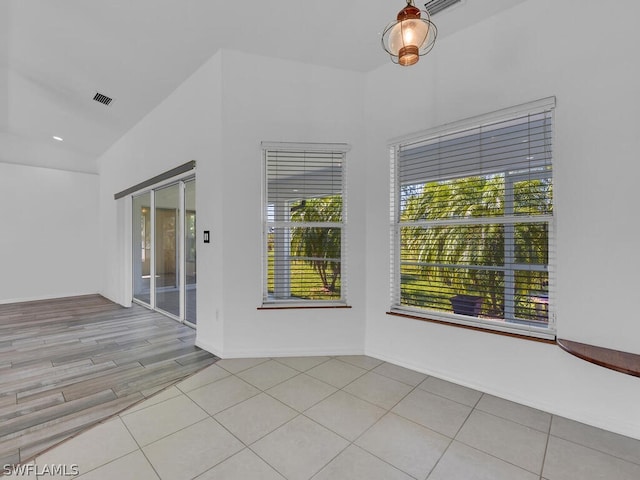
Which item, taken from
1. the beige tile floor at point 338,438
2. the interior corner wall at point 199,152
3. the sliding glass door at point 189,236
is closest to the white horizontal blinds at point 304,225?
the interior corner wall at point 199,152

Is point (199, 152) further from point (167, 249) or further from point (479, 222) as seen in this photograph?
point (479, 222)

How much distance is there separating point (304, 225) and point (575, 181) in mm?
2330

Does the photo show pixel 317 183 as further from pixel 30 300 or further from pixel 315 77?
pixel 30 300

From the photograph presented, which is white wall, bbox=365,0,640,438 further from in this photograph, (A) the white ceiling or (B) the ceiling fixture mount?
(B) the ceiling fixture mount

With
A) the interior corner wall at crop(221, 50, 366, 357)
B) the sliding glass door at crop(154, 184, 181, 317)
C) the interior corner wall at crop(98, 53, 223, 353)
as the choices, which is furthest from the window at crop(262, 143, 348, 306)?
the sliding glass door at crop(154, 184, 181, 317)

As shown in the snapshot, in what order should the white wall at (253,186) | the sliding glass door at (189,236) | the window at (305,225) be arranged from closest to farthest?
1. the white wall at (253,186)
2. the window at (305,225)
3. the sliding glass door at (189,236)

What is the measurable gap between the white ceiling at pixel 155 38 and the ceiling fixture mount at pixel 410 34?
121 cm

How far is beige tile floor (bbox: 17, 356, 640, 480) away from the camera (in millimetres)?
1660

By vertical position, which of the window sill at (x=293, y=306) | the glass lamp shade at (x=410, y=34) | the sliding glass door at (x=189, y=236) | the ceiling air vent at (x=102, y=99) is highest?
the ceiling air vent at (x=102, y=99)

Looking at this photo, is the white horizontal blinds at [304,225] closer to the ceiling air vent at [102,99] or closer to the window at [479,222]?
the window at [479,222]

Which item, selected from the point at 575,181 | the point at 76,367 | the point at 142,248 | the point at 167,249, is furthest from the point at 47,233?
the point at 575,181

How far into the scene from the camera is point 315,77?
3.23m

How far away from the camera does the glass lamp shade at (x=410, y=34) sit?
1.48 meters

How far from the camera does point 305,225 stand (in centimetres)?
328
